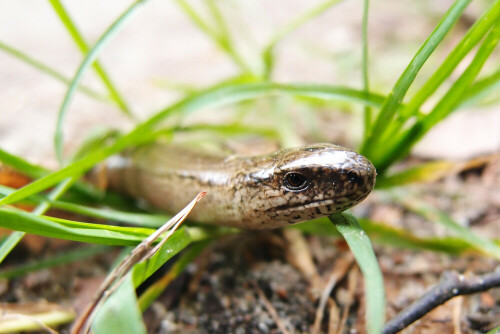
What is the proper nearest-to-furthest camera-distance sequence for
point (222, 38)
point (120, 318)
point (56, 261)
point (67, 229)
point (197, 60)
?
point (120, 318), point (67, 229), point (56, 261), point (222, 38), point (197, 60)

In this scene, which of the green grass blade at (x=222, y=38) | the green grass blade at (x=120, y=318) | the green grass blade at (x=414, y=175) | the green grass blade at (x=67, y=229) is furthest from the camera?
the green grass blade at (x=222, y=38)

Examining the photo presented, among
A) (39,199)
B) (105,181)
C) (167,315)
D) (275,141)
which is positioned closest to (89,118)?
(105,181)

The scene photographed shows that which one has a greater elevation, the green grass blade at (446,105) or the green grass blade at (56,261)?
the green grass blade at (446,105)

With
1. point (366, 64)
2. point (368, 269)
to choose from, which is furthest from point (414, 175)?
point (368, 269)

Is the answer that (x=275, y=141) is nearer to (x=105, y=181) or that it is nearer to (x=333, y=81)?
(x=105, y=181)

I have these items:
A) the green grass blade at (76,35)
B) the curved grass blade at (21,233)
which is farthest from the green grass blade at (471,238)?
the green grass blade at (76,35)

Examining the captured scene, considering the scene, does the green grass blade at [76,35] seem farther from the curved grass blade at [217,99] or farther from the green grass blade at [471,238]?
the green grass blade at [471,238]

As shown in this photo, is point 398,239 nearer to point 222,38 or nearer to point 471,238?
point 471,238
